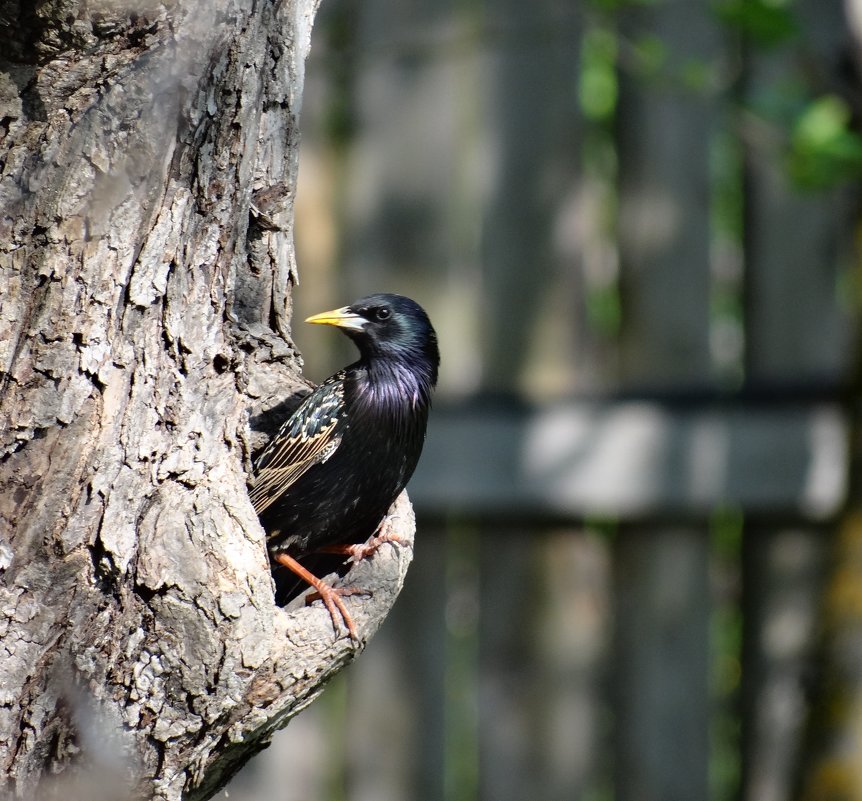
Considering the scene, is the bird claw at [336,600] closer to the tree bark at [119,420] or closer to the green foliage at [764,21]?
the tree bark at [119,420]

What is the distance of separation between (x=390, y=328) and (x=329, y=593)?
0.89 metres

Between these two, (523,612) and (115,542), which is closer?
(115,542)

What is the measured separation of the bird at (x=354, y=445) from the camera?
3023mm

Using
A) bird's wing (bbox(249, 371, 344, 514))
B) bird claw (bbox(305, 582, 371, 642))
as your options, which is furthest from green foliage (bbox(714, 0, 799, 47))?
bird claw (bbox(305, 582, 371, 642))

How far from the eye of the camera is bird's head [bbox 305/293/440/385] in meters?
3.32

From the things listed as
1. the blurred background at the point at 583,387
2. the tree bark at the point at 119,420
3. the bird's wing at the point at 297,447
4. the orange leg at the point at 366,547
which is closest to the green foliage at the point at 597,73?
the blurred background at the point at 583,387

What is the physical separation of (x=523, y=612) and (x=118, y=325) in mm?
2342

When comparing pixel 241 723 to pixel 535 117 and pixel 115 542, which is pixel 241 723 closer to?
pixel 115 542

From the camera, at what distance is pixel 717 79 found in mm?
4137

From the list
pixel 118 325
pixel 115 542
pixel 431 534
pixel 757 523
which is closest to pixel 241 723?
pixel 115 542

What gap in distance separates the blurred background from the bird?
88 cm

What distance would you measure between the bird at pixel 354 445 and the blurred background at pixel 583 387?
0.88m

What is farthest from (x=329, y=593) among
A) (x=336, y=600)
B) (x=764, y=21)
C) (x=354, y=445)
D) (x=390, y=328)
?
(x=764, y=21)

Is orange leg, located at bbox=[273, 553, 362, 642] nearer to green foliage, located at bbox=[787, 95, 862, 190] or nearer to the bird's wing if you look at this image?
the bird's wing
